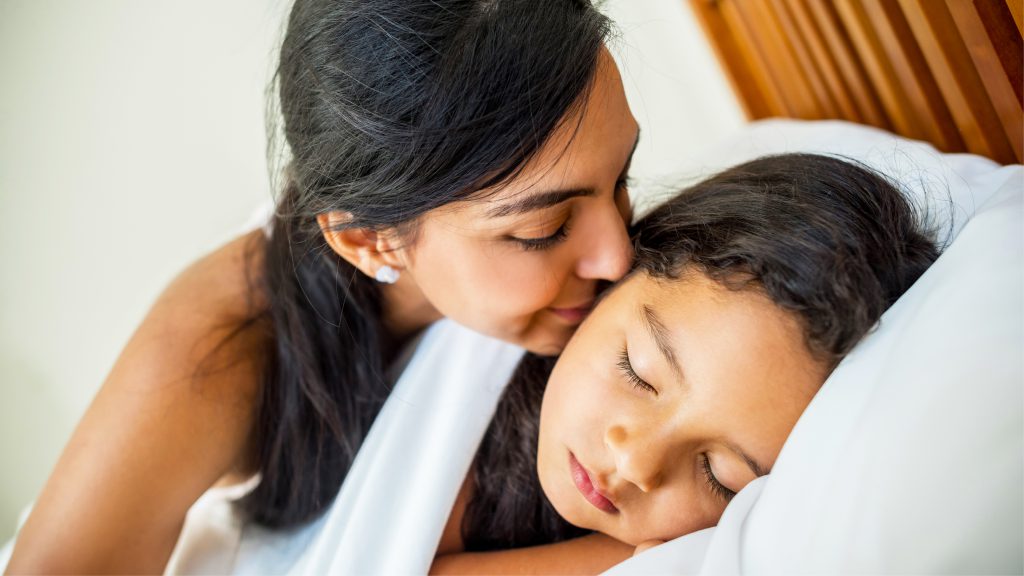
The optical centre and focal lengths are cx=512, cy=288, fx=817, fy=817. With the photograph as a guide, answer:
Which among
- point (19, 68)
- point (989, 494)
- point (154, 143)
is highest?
point (19, 68)

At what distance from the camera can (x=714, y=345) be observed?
0.89m

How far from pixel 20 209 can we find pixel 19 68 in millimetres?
293

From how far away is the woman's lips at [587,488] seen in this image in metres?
0.96

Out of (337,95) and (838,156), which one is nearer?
(337,95)

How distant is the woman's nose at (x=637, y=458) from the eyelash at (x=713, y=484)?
59 millimetres

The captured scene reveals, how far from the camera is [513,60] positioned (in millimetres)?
922

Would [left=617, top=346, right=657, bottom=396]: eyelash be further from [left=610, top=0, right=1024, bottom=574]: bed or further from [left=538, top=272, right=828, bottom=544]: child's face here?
[left=610, top=0, right=1024, bottom=574]: bed

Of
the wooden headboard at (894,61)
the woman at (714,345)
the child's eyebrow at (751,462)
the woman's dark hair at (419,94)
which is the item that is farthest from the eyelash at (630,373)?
the wooden headboard at (894,61)

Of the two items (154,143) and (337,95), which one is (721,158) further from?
(154,143)

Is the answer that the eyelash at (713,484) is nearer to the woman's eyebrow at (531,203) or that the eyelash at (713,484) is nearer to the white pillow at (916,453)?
the white pillow at (916,453)

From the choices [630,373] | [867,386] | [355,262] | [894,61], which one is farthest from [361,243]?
[894,61]

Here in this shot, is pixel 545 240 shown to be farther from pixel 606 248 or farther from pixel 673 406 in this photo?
pixel 673 406

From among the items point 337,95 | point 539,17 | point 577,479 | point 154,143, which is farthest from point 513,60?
point 154,143

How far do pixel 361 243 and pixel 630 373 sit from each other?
0.41 meters
